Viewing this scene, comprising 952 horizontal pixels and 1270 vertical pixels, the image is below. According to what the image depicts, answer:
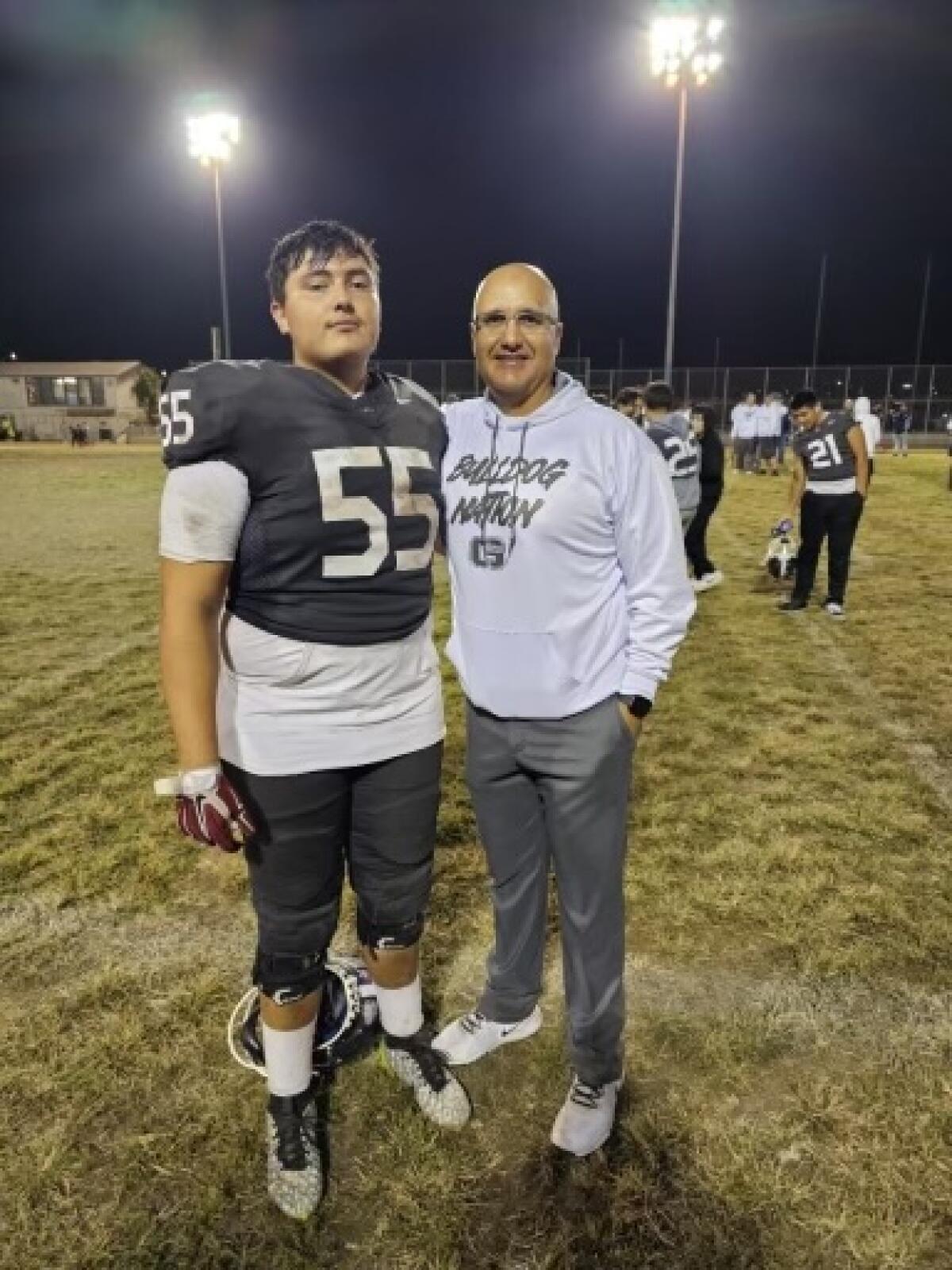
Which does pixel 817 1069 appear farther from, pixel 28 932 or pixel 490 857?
pixel 28 932

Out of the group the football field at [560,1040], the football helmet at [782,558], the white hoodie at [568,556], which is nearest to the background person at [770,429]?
the football helmet at [782,558]

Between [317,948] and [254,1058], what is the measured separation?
1.91 feet

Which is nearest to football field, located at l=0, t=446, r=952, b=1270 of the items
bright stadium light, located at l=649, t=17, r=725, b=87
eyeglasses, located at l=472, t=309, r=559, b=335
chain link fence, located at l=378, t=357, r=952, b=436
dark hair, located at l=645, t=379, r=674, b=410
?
eyeglasses, located at l=472, t=309, r=559, b=335

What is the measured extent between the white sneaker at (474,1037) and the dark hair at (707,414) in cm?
757

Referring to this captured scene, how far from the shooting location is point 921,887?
3.50m

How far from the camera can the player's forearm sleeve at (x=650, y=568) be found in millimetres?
2016

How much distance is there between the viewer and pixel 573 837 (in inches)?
85.1

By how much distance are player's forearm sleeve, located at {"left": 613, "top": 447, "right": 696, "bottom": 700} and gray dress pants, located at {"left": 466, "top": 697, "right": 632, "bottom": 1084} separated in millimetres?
143

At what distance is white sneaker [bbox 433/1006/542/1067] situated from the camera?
2555 mm

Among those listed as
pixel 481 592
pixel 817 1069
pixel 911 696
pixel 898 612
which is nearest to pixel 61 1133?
pixel 481 592

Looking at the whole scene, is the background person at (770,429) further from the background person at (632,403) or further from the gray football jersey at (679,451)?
the gray football jersey at (679,451)

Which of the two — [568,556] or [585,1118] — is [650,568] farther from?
[585,1118]

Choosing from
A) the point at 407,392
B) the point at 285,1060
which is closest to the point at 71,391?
the point at 407,392

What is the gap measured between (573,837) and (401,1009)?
791mm
